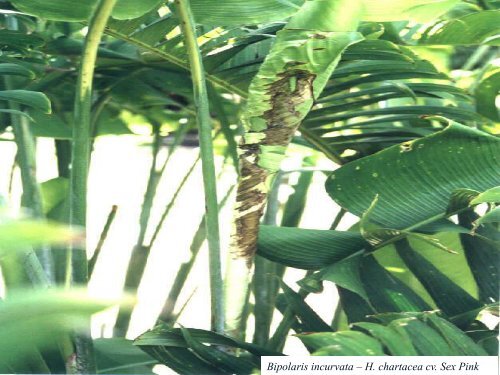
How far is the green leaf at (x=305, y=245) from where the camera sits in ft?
1.81

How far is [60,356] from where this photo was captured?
56 centimetres

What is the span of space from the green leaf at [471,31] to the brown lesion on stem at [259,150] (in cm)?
15

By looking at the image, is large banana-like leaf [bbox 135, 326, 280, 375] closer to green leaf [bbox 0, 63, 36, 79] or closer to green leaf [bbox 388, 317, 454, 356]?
green leaf [bbox 388, 317, 454, 356]

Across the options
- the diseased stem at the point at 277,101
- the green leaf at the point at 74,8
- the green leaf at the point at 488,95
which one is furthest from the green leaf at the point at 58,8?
the green leaf at the point at 488,95

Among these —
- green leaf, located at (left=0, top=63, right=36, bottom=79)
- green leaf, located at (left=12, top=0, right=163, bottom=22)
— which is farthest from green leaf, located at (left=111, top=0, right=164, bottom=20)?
green leaf, located at (left=0, top=63, right=36, bottom=79)

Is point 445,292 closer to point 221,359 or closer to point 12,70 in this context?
point 221,359

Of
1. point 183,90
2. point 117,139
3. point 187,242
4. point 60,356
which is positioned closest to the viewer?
point 60,356

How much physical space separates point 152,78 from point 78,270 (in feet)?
0.92

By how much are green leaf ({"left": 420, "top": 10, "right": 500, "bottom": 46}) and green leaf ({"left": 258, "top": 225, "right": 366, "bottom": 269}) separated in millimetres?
165

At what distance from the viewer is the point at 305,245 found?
21.8 inches

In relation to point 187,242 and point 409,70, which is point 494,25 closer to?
point 409,70

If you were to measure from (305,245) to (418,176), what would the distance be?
0.10 meters

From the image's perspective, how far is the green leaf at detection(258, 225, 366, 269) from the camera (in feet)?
1.81

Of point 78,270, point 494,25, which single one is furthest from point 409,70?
point 78,270
